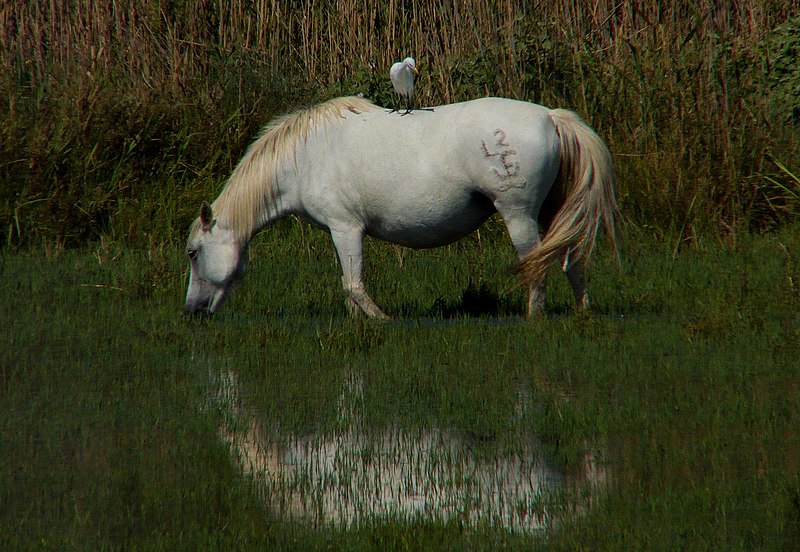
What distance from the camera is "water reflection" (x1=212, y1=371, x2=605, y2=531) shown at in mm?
4301

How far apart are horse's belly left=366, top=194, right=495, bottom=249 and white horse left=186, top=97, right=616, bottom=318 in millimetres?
10

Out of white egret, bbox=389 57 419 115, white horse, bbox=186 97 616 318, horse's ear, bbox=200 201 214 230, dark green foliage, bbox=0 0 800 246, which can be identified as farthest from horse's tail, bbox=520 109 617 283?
dark green foliage, bbox=0 0 800 246

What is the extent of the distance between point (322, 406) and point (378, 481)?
4.30ft

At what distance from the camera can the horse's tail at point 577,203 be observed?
7.88 m

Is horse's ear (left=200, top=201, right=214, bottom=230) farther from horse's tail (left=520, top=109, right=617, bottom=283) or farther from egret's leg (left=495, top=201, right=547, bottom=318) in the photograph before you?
horse's tail (left=520, top=109, right=617, bottom=283)

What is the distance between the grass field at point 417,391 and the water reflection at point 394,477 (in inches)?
2.2

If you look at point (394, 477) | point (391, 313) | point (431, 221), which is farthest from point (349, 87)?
point (394, 477)

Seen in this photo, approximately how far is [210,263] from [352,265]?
118 cm

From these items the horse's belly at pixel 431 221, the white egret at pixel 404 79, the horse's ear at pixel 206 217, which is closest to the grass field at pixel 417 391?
the horse's belly at pixel 431 221

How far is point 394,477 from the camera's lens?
187 inches

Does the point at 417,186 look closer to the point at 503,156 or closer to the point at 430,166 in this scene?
the point at 430,166

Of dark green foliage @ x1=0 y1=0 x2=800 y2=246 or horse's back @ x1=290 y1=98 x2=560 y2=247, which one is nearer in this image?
horse's back @ x1=290 y1=98 x2=560 y2=247

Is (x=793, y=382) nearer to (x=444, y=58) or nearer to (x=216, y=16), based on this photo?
(x=444, y=58)

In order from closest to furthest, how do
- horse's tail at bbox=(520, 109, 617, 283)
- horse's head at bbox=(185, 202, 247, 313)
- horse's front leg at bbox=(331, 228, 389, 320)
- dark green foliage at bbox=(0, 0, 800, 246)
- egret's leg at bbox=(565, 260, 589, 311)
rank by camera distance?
horse's tail at bbox=(520, 109, 617, 283), egret's leg at bbox=(565, 260, 589, 311), horse's front leg at bbox=(331, 228, 389, 320), horse's head at bbox=(185, 202, 247, 313), dark green foliage at bbox=(0, 0, 800, 246)
